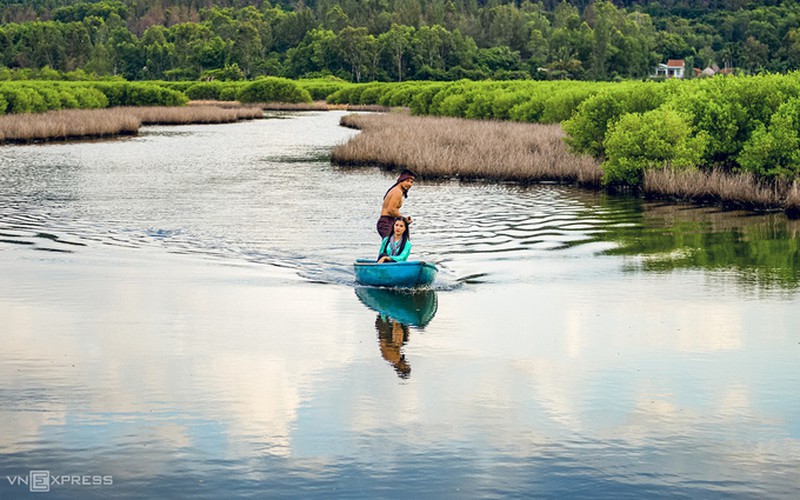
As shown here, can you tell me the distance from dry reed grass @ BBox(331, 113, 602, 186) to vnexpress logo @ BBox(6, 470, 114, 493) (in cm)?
3374

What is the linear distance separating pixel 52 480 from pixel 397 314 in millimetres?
9406

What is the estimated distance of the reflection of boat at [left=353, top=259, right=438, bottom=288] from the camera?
21.4 m

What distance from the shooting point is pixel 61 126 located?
71.7 meters

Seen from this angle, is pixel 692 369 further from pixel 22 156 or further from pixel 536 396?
pixel 22 156

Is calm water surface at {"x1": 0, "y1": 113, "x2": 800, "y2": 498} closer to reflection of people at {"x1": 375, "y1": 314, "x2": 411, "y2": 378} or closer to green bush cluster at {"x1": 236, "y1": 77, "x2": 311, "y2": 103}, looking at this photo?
reflection of people at {"x1": 375, "y1": 314, "x2": 411, "y2": 378}

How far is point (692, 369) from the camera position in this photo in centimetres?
1586

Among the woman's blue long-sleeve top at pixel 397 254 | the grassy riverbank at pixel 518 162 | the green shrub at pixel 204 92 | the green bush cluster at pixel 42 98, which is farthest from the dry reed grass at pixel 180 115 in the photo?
the woman's blue long-sleeve top at pixel 397 254

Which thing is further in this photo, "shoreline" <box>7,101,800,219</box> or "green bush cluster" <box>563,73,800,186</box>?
"shoreline" <box>7,101,800,219</box>

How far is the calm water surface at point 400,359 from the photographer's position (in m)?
11.7

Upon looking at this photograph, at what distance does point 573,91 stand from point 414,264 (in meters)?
43.3

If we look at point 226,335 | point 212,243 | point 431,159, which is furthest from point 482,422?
point 431,159

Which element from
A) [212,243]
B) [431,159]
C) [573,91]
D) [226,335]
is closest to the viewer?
[226,335]

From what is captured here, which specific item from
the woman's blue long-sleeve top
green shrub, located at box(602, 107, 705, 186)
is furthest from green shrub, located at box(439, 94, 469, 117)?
A: the woman's blue long-sleeve top

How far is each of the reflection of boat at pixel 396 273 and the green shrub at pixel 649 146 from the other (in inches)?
758
